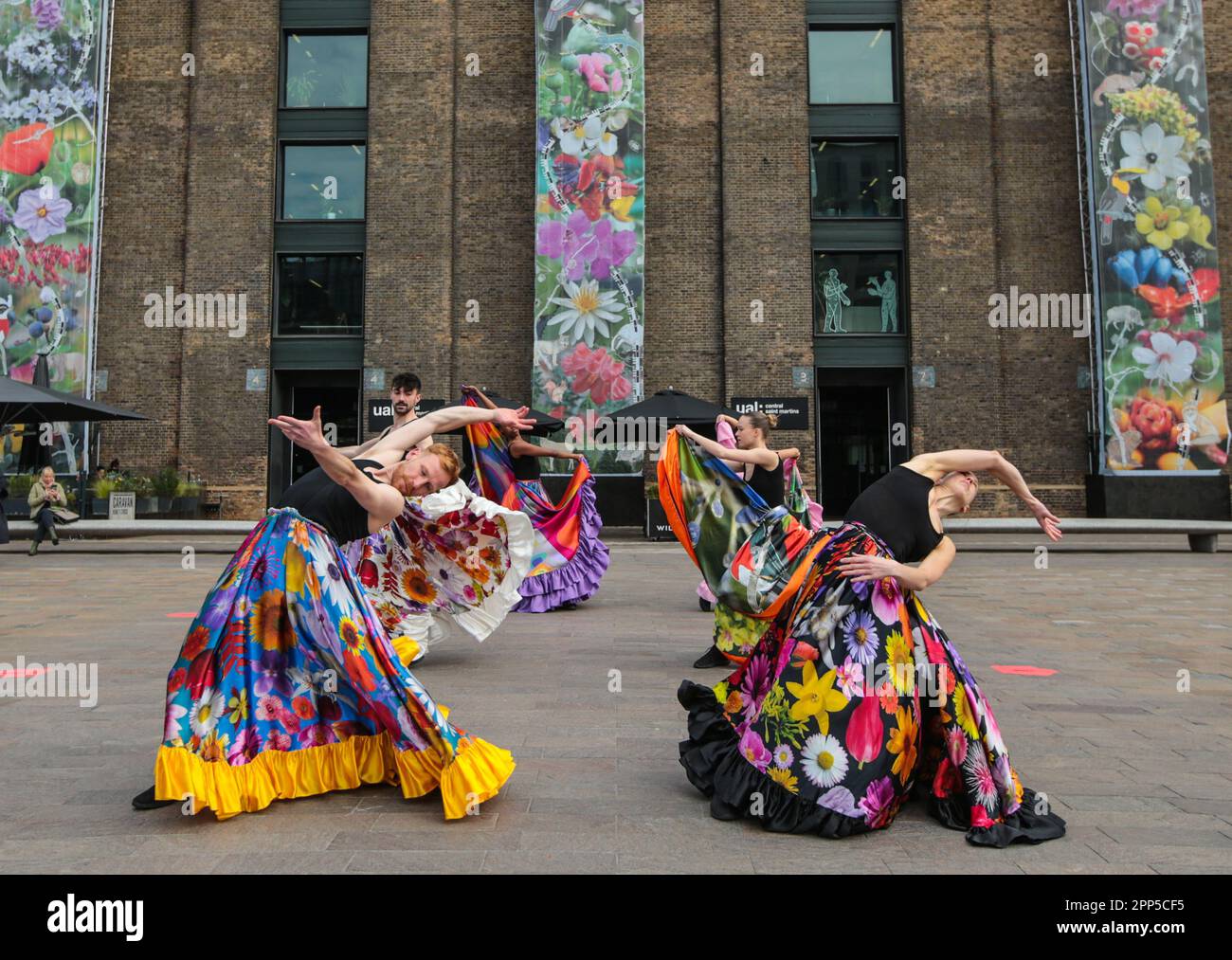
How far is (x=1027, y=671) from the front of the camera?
7484mm

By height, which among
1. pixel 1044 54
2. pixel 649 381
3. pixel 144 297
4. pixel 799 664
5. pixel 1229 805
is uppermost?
pixel 1044 54

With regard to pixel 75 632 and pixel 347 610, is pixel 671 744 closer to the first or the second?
pixel 347 610

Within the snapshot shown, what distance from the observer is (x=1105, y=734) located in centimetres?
561

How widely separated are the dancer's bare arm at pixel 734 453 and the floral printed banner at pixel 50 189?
75.9ft

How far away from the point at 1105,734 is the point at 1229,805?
4.28ft

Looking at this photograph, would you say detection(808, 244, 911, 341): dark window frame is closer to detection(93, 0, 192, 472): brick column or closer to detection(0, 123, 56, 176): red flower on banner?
detection(93, 0, 192, 472): brick column

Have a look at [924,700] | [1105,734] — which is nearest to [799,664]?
[924,700]

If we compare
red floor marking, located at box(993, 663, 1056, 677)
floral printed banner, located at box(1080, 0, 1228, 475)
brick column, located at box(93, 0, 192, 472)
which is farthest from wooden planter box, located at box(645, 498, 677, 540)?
red floor marking, located at box(993, 663, 1056, 677)

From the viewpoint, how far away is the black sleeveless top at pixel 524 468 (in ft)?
35.1

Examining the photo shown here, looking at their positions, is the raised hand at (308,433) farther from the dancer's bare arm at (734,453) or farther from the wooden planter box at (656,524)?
the wooden planter box at (656,524)

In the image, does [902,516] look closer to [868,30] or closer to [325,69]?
[868,30]

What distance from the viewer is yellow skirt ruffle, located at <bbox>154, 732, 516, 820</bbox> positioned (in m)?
3.92

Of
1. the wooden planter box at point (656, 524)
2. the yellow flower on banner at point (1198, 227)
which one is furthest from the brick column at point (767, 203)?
the yellow flower on banner at point (1198, 227)

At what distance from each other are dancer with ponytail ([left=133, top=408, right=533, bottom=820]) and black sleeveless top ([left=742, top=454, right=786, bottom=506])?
4296mm
